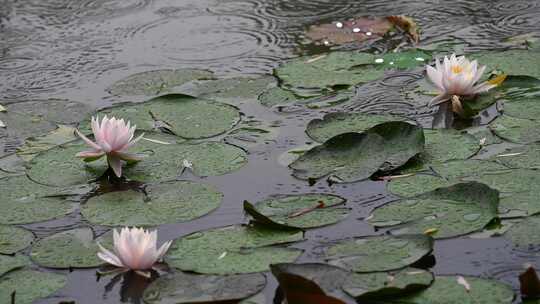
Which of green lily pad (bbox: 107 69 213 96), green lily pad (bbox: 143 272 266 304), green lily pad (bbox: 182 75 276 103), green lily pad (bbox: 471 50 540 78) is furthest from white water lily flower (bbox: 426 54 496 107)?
green lily pad (bbox: 143 272 266 304)

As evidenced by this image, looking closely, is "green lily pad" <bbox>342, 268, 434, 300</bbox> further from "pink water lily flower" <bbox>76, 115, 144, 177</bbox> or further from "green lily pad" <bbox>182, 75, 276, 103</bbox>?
"green lily pad" <bbox>182, 75, 276, 103</bbox>

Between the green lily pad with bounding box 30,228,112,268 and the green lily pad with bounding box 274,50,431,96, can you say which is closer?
the green lily pad with bounding box 30,228,112,268

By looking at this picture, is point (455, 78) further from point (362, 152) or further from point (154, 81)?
point (154, 81)

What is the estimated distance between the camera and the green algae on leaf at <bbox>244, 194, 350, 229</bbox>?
280 centimetres

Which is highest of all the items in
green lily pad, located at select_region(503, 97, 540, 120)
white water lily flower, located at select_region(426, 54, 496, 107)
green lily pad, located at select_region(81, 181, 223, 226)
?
white water lily flower, located at select_region(426, 54, 496, 107)

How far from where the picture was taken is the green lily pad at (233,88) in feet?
12.3

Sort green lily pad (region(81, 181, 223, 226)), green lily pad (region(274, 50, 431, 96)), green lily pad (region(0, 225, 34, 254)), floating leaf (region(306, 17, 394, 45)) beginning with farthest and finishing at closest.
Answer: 1. floating leaf (region(306, 17, 394, 45))
2. green lily pad (region(274, 50, 431, 96))
3. green lily pad (region(81, 181, 223, 226))
4. green lily pad (region(0, 225, 34, 254))

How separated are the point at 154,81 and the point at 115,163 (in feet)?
2.68

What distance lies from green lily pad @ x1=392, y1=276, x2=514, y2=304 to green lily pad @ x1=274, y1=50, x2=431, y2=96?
140 centimetres

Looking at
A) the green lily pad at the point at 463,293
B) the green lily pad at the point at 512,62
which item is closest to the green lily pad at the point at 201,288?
the green lily pad at the point at 463,293

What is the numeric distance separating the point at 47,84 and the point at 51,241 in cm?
134

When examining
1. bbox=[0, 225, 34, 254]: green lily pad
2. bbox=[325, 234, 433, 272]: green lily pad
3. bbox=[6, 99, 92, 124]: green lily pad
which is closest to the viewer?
bbox=[325, 234, 433, 272]: green lily pad

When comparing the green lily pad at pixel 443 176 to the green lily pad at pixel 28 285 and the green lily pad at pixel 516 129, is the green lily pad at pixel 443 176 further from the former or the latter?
the green lily pad at pixel 28 285

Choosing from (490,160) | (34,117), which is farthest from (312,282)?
(34,117)
